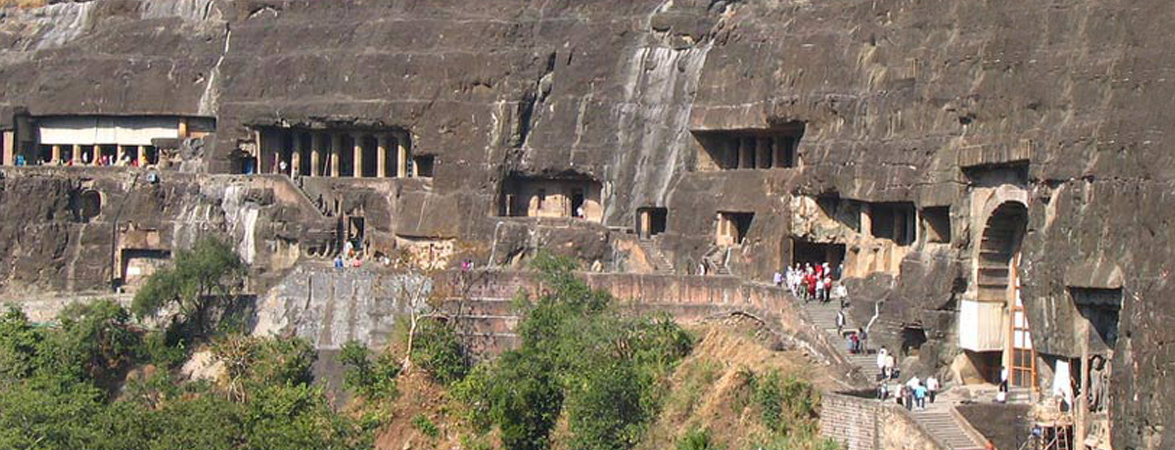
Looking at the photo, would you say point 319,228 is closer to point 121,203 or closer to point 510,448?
point 121,203

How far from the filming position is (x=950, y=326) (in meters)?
65.4

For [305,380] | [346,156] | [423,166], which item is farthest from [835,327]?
[346,156]

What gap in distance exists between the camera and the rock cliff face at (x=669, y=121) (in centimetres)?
5825

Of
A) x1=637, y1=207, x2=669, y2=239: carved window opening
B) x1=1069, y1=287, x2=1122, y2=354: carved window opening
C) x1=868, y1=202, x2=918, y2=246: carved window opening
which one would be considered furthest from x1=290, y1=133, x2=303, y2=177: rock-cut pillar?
x1=1069, y1=287, x2=1122, y2=354: carved window opening

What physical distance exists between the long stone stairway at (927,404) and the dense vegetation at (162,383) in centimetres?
1303

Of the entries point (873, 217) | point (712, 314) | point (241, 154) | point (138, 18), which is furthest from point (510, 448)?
point (138, 18)

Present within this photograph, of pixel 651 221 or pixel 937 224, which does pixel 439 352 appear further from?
pixel 937 224

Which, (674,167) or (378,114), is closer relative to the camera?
(674,167)

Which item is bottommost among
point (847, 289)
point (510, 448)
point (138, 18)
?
point (510, 448)

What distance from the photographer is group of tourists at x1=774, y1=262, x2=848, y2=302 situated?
7006 centimetres

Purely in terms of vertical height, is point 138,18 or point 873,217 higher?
point 138,18

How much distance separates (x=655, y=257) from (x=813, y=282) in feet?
27.9

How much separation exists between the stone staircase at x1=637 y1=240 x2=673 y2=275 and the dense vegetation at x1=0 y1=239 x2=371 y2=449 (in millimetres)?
10809

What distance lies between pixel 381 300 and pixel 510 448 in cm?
970
